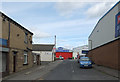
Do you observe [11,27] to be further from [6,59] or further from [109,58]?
[109,58]

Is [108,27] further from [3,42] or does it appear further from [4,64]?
[4,64]

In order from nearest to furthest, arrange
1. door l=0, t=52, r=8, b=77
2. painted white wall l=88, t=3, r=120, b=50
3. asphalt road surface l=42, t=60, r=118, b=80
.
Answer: asphalt road surface l=42, t=60, r=118, b=80 → door l=0, t=52, r=8, b=77 → painted white wall l=88, t=3, r=120, b=50

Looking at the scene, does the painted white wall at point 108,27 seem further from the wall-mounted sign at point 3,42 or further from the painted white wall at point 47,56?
the painted white wall at point 47,56

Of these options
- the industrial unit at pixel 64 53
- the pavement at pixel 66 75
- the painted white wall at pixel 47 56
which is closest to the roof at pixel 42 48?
the painted white wall at pixel 47 56

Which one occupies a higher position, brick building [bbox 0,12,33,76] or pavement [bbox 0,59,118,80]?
brick building [bbox 0,12,33,76]

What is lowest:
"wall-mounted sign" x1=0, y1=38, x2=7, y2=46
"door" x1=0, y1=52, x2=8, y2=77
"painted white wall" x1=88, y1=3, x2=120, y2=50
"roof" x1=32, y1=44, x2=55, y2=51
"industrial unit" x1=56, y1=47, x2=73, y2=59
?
"industrial unit" x1=56, y1=47, x2=73, y2=59

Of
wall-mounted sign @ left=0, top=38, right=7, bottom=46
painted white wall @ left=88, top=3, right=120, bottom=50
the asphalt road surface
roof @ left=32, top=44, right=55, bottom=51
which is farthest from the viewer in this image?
roof @ left=32, top=44, right=55, bottom=51

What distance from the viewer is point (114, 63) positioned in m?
18.5

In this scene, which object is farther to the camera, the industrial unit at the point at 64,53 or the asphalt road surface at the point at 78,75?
the industrial unit at the point at 64,53

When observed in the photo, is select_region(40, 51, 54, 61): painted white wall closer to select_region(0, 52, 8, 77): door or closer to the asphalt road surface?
the asphalt road surface

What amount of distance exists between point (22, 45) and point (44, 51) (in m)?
31.0

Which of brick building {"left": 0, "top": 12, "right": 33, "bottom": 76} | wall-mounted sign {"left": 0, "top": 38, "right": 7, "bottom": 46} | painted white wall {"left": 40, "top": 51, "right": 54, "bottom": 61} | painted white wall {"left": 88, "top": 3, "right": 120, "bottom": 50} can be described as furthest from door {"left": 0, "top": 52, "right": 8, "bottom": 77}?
painted white wall {"left": 40, "top": 51, "right": 54, "bottom": 61}

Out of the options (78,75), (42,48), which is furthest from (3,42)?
(42,48)

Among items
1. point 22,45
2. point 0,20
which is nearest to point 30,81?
point 0,20
